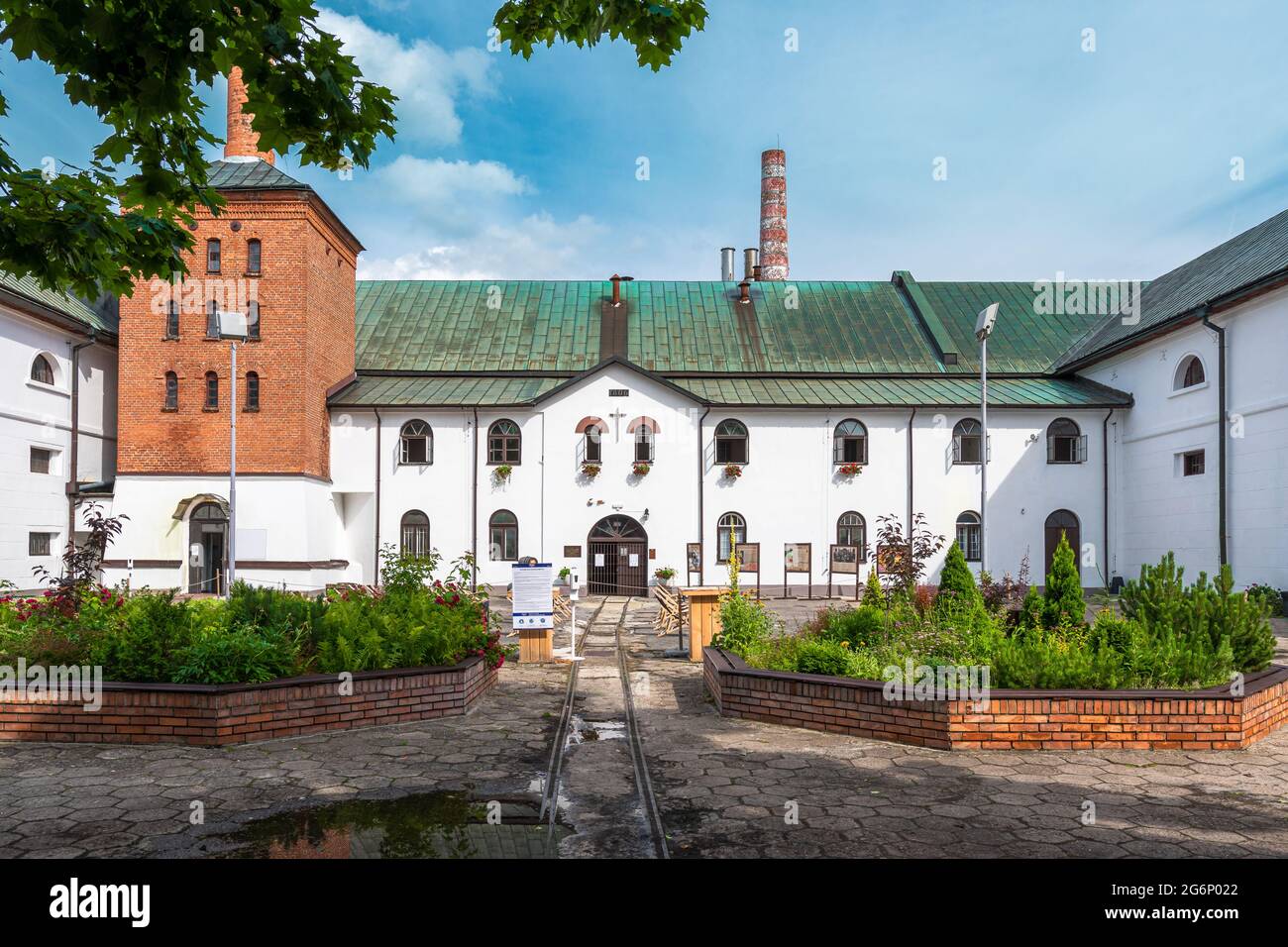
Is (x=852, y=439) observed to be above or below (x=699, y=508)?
above

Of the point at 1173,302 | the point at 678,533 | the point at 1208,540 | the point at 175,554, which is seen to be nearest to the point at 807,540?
the point at 678,533

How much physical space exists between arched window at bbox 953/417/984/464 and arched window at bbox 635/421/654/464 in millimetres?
9884

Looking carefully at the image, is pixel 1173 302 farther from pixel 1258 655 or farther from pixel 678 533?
pixel 1258 655

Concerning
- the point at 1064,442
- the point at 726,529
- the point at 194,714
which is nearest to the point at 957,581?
the point at 194,714

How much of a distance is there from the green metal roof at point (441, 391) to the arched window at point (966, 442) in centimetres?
1333

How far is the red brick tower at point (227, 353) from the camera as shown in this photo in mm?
25609

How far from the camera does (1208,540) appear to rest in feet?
76.5

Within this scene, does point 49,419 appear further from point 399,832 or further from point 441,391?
point 399,832

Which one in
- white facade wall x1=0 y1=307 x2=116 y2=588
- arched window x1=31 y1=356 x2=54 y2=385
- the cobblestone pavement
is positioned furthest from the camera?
arched window x1=31 y1=356 x2=54 y2=385

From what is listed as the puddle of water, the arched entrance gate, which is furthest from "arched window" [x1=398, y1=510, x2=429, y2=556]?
the puddle of water

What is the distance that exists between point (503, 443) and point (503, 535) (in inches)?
117

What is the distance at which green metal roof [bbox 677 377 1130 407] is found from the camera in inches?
1107

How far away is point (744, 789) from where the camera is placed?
675 cm

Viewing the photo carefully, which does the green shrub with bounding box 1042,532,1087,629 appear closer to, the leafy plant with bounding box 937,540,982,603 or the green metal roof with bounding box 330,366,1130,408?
the leafy plant with bounding box 937,540,982,603
